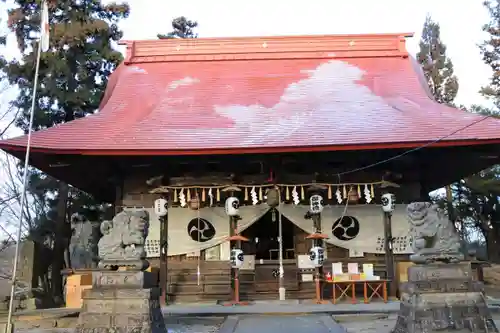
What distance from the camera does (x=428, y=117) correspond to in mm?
10695

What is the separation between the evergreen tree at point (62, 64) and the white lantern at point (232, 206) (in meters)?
7.29

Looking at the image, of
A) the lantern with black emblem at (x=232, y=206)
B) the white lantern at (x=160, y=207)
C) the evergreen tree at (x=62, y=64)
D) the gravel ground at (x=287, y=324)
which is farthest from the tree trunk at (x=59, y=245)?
the gravel ground at (x=287, y=324)

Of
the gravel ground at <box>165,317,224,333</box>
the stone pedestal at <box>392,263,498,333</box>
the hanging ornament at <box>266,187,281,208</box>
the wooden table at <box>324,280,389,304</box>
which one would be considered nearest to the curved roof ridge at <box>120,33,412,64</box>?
the hanging ornament at <box>266,187,281,208</box>

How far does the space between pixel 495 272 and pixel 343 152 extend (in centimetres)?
833

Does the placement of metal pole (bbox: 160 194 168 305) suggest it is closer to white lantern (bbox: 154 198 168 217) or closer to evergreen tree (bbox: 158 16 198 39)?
white lantern (bbox: 154 198 168 217)

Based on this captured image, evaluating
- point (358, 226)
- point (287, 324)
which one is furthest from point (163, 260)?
point (358, 226)

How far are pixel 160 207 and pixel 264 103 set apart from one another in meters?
3.74

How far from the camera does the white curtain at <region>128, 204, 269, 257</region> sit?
36.4 feet

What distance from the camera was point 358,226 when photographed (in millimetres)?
11172

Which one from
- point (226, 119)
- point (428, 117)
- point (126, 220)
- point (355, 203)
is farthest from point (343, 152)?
point (126, 220)

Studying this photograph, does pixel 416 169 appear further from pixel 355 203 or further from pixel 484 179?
pixel 484 179

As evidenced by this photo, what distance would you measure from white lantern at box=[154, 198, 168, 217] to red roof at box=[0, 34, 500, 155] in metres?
1.43

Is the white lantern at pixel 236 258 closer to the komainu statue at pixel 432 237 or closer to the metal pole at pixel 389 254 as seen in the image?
the metal pole at pixel 389 254

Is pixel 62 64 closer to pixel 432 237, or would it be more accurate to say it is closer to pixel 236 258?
pixel 236 258
